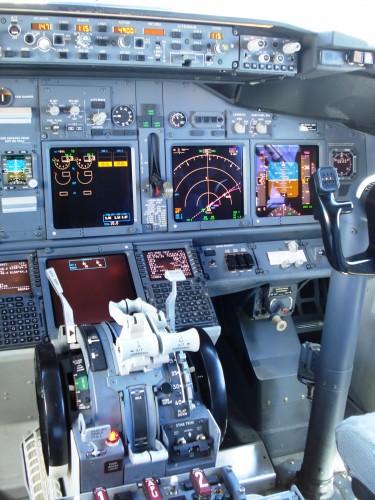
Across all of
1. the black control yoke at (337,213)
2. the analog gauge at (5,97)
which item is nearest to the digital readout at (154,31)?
the analog gauge at (5,97)

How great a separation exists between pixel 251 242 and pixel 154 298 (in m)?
0.77

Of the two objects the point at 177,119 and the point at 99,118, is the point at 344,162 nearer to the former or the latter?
the point at 177,119

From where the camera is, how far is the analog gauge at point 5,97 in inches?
116

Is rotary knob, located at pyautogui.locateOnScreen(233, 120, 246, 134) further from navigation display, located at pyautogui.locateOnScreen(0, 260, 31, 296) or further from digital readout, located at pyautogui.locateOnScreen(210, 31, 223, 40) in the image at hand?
navigation display, located at pyautogui.locateOnScreen(0, 260, 31, 296)

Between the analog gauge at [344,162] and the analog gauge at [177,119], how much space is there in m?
1.00

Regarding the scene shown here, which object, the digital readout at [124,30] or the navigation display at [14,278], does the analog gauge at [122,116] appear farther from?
the navigation display at [14,278]

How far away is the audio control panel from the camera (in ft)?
8.56

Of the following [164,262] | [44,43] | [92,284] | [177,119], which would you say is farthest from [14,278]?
[177,119]

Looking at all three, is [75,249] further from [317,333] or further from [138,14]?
[317,333]

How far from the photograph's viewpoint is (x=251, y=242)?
11.4 ft

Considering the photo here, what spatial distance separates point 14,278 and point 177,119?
1.25 meters

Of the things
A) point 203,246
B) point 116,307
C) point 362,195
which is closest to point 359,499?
point 116,307

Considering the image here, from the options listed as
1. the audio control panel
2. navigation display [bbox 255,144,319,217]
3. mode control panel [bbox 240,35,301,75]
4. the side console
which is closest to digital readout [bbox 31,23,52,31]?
the audio control panel

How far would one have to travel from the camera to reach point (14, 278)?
2.95m
